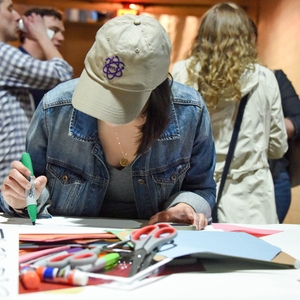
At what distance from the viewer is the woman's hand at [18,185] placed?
35.4 inches

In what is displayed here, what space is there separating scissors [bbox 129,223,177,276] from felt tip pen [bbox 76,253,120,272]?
0.03 m

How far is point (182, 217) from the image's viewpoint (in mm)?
968

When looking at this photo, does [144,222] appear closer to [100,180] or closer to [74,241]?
[100,180]

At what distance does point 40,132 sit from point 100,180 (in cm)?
17

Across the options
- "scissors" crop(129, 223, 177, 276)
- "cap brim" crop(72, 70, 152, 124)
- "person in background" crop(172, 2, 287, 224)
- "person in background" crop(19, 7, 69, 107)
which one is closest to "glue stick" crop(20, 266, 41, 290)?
"scissors" crop(129, 223, 177, 276)

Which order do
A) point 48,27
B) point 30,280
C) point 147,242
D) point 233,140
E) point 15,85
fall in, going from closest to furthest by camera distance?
1. point 30,280
2. point 147,242
3. point 233,140
4. point 15,85
5. point 48,27

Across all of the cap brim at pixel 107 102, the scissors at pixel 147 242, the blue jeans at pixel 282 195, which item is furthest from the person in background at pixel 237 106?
the scissors at pixel 147 242

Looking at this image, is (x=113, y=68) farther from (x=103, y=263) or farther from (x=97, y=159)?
(x=103, y=263)

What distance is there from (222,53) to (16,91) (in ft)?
2.52

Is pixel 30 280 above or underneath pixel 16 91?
above

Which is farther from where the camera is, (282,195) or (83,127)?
(282,195)

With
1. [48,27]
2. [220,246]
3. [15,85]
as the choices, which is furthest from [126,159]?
[48,27]

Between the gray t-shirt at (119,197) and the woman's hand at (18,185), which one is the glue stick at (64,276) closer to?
the woman's hand at (18,185)

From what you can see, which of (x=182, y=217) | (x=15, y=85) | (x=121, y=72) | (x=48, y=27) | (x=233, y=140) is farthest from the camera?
(x=48, y=27)
